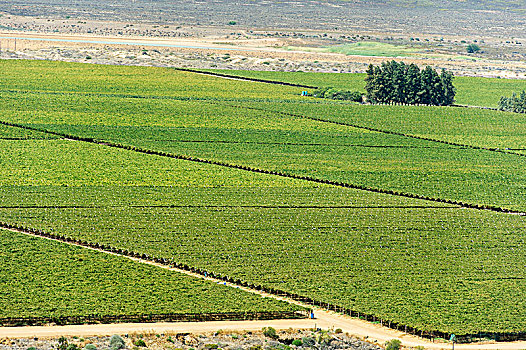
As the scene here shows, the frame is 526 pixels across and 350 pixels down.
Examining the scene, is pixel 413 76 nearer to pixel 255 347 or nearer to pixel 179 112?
pixel 179 112

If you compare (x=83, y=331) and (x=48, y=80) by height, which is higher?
(x=48, y=80)

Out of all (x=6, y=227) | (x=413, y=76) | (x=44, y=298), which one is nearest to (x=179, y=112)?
A: (x=413, y=76)

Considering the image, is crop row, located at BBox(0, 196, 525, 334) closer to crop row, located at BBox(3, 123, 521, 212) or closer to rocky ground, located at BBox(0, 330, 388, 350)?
crop row, located at BBox(3, 123, 521, 212)

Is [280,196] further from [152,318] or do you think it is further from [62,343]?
[62,343]

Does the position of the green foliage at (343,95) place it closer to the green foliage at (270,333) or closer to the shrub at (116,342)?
the green foliage at (270,333)

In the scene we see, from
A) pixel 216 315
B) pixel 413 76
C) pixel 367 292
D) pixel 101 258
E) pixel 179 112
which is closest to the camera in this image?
pixel 216 315
